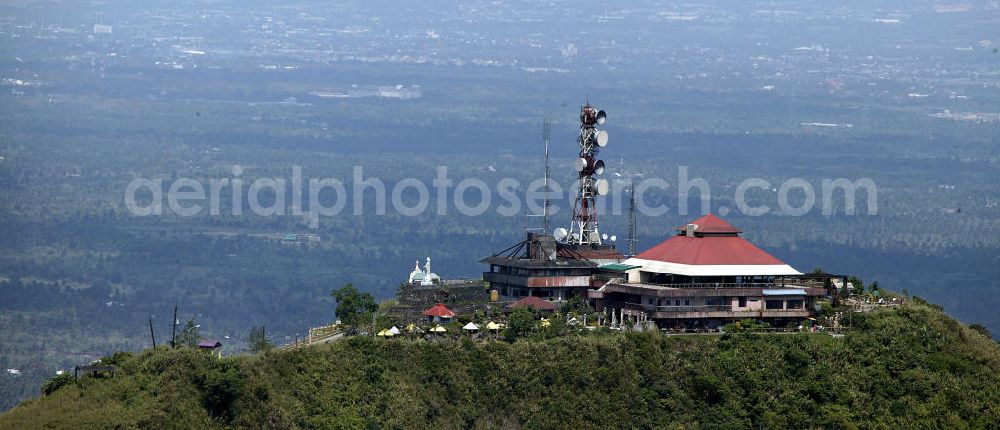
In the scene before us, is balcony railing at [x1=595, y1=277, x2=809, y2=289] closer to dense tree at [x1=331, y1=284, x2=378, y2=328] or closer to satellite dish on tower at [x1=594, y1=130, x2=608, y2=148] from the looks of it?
satellite dish on tower at [x1=594, y1=130, x2=608, y2=148]

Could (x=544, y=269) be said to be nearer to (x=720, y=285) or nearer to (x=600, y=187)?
(x=600, y=187)

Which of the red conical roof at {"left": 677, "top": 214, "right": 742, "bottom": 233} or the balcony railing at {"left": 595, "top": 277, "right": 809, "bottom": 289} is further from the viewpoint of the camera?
the red conical roof at {"left": 677, "top": 214, "right": 742, "bottom": 233}

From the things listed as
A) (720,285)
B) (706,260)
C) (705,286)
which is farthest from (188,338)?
(720,285)

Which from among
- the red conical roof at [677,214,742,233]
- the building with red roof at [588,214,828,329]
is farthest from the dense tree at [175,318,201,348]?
the red conical roof at [677,214,742,233]

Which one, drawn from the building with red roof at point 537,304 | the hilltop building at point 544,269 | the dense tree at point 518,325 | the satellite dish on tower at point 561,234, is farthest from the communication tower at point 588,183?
the dense tree at point 518,325

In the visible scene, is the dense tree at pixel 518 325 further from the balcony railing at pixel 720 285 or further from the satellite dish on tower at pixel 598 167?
the satellite dish on tower at pixel 598 167

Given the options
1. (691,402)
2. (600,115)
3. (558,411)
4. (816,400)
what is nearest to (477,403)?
(558,411)
